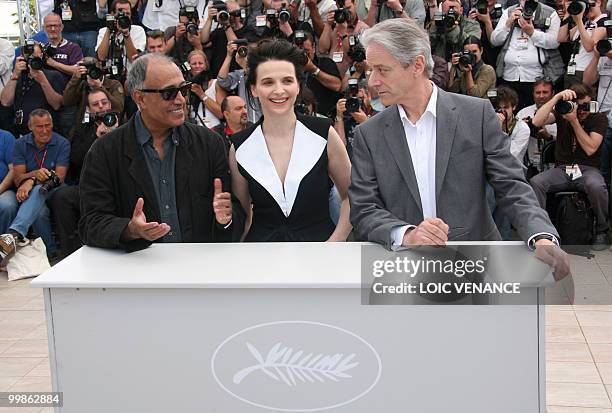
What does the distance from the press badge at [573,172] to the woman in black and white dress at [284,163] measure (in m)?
3.60

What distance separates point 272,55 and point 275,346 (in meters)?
1.30

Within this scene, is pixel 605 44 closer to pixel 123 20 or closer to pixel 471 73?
pixel 471 73

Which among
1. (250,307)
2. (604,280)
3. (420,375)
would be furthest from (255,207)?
(604,280)

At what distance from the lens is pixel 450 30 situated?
285 inches

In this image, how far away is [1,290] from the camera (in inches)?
227

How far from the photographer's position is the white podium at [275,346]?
84.2 inches

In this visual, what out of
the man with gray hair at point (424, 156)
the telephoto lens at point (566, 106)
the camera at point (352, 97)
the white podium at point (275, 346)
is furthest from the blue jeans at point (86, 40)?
the white podium at point (275, 346)

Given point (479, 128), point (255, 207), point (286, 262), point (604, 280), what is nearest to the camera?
point (286, 262)

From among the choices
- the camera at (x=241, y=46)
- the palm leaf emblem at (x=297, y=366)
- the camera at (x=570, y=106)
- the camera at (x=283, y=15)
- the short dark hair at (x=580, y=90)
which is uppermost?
the camera at (x=283, y=15)

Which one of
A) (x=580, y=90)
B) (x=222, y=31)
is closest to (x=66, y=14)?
(x=222, y=31)

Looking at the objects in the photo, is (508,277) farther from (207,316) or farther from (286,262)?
(207,316)

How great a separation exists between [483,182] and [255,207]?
0.90m

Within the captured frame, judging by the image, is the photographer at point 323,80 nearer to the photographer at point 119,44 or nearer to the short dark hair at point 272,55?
the photographer at point 119,44

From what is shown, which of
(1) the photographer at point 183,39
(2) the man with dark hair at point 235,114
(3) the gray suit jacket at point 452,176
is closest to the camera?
(3) the gray suit jacket at point 452,176
